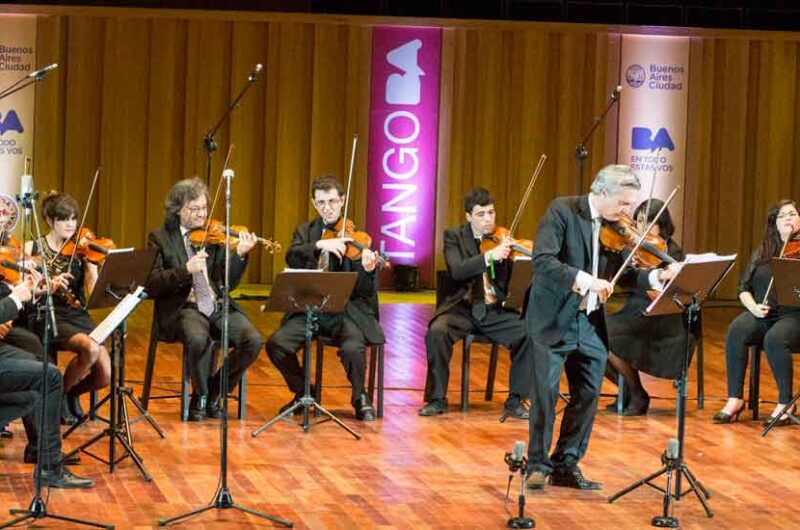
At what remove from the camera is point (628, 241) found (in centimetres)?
534

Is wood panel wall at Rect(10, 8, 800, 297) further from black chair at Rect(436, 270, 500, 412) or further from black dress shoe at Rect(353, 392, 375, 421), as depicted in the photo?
black dress shoe at Rect(353, 392, 375, 421)

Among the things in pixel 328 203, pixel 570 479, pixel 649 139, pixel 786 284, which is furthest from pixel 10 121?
pixel 570 479

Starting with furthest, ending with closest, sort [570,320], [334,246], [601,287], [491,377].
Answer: [491,377] < [334,246] < [570,320] < [601,287]

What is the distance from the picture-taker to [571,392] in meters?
5.42

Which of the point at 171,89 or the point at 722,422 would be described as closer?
the point at 722,422

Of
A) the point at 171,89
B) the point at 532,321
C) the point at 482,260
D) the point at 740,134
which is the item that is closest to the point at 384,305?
the point at 171,89

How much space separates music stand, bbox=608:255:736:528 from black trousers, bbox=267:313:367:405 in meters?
1.81

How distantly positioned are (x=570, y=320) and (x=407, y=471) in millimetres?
934

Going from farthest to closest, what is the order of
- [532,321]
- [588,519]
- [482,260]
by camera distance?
[482,260] → [532,321] → [588,519]

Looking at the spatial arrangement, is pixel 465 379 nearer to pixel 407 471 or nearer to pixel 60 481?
pixel 407 471

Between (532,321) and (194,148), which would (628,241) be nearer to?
(532,321)

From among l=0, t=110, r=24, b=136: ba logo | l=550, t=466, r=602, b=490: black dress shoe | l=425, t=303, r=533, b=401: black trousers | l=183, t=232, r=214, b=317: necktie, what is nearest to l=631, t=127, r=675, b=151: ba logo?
l=0, t=110, r=24, b=136: ba logo

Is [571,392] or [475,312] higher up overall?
[475,312]

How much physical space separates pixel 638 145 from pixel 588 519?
8.08 metres
